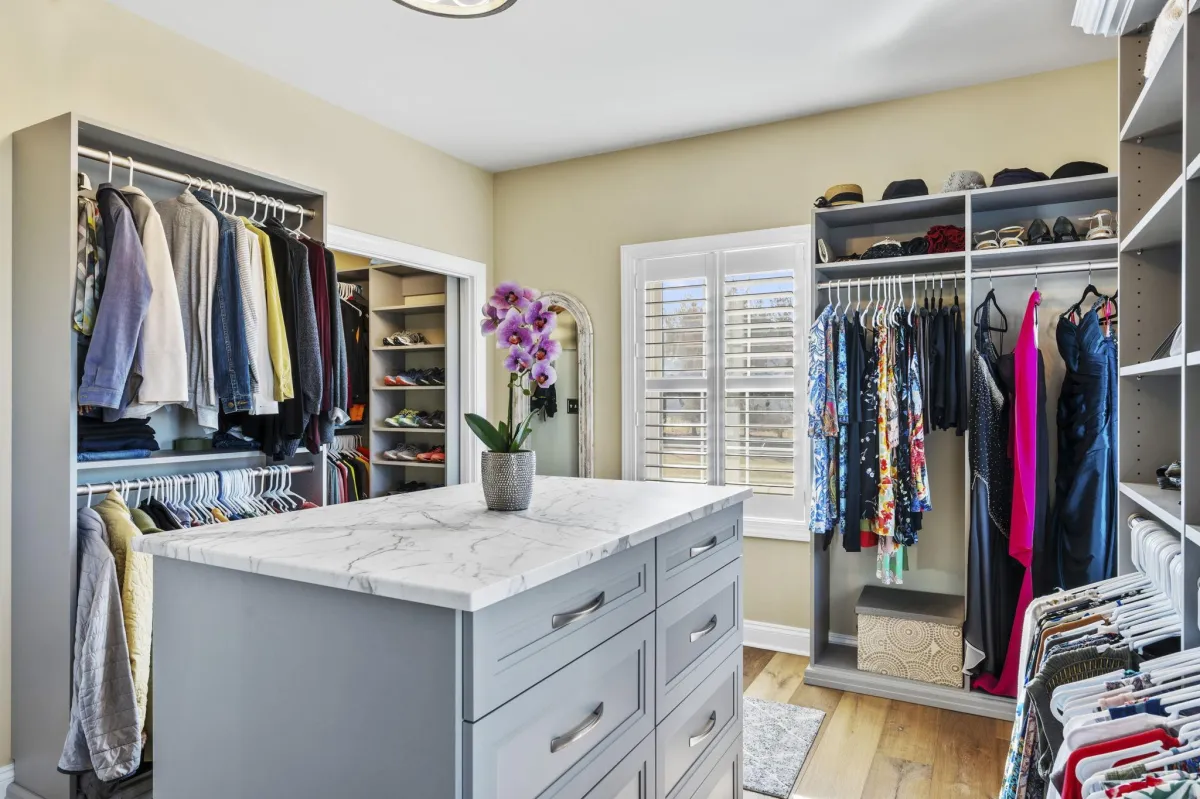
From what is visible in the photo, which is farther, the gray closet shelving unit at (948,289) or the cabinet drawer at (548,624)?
the gray closet shelving unit at (948,289)

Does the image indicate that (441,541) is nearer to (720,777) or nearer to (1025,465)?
(720,777)

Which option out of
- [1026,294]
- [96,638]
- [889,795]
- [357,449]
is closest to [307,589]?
[96,638]

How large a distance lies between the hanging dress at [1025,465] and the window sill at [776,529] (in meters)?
0.98

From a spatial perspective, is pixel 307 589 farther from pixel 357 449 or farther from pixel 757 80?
pixel 357 449

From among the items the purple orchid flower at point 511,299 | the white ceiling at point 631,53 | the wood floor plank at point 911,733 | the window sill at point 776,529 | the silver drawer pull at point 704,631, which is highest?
the white ceiling at point 631,53

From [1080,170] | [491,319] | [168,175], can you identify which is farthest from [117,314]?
[1080,170]

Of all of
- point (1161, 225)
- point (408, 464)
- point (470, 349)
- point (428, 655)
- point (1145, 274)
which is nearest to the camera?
point (428, 655)

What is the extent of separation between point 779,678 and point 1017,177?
2326 millimetres

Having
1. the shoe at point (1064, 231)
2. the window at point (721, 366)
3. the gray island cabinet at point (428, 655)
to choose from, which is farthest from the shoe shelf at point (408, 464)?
the shoe at point (1064, 231)

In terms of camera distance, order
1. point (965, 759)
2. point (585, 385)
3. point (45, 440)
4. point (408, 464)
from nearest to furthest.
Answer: point (45, 440)
point (965, 759)
point (585, 385)
point (408, 464)

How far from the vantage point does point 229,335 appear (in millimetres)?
2461

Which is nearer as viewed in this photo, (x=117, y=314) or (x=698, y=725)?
(x=698, y=725)

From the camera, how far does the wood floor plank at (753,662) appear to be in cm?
334

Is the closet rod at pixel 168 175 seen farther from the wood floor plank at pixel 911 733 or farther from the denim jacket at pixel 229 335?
the wood floor plank at pixel 911 733
